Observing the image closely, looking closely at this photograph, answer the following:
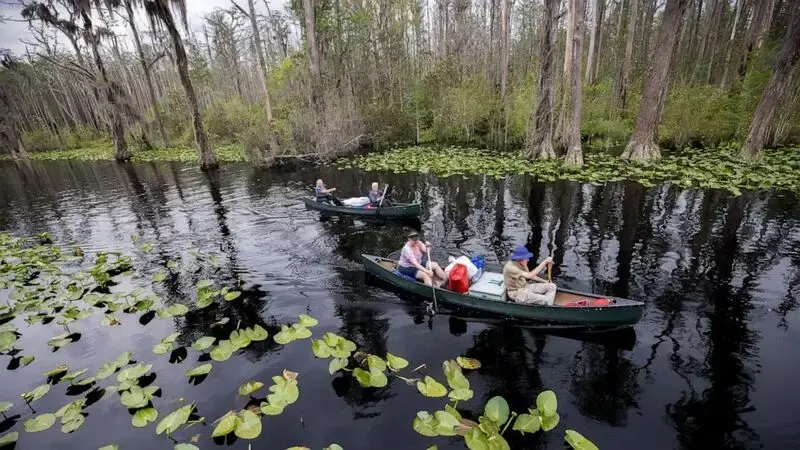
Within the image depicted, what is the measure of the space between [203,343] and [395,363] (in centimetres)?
309

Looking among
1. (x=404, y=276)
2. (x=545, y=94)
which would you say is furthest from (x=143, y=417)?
(x=545, y=94)

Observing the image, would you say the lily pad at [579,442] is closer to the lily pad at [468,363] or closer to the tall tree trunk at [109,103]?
the lily pad at [468,363]

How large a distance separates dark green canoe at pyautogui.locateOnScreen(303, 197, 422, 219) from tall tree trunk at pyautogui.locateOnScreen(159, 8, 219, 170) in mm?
12681

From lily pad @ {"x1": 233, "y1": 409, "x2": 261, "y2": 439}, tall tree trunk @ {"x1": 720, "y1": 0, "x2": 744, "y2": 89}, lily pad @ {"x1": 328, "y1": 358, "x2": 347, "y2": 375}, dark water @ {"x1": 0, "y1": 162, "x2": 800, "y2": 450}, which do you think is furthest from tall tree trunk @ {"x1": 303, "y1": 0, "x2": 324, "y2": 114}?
tall tree trunk @ {"x1": 720, "y1": 0, "x2": 744, "y2": 89}

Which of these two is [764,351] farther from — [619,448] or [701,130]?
[701,130]

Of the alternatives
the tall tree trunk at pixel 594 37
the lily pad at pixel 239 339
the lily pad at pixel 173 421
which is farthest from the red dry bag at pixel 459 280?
the tall tree trunk at pixel 594 37

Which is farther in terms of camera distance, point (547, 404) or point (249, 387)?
point (249, 387)

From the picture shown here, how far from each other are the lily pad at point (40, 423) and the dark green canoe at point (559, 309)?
5.17 metres

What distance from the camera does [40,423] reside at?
14.0 ft

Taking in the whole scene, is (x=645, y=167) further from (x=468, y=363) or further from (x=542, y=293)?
(x=468, y=363)

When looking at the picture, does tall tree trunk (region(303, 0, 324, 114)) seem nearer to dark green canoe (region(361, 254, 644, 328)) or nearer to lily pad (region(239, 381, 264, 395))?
dark green canoe (region(361, 254, 644, 328))

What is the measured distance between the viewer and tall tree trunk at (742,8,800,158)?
42.4 ft

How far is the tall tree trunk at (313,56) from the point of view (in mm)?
20141

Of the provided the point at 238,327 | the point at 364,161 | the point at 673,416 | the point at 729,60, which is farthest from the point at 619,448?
the point at 729,60
